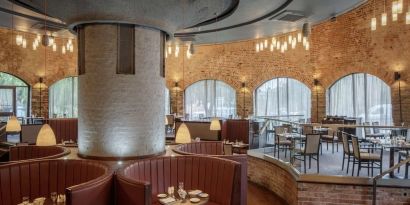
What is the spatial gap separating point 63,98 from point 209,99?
659cm

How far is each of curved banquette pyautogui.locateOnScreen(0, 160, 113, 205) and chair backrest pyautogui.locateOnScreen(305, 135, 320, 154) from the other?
4277 mm

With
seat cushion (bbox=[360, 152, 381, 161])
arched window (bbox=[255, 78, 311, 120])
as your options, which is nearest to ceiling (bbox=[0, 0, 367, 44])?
seat cushion (bbox=[360, 152, 381, 161])

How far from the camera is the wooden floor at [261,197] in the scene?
6.31m

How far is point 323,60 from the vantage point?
468 inches

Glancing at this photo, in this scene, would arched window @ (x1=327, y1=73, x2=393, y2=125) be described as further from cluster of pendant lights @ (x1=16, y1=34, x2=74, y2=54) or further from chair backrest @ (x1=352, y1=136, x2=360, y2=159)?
cluster of pendant lights @ (x1=16, y1=34, x2=74, y2=54)

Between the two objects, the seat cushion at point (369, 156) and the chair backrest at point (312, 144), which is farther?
the chair backrest at point (312, 144)

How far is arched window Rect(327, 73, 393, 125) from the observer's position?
10.4 metres

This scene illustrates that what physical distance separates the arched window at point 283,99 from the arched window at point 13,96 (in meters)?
9.85

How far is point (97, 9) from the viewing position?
4.46 m

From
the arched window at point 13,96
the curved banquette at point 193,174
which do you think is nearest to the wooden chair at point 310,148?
the curved banquette at point 193,174

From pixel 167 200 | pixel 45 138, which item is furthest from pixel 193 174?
pixel 45 138

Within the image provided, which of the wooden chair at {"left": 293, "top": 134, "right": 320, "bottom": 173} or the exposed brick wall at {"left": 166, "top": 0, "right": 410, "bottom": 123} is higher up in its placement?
the exposed brick wall at {"left": 166, "top": 0, "right": 410, "bottom": 123}

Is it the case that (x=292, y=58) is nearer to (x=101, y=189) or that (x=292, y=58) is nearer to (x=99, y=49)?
(x=99, y=49)

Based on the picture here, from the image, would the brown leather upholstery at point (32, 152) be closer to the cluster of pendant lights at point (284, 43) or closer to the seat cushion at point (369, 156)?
the seat cushion at point (369, 156)
